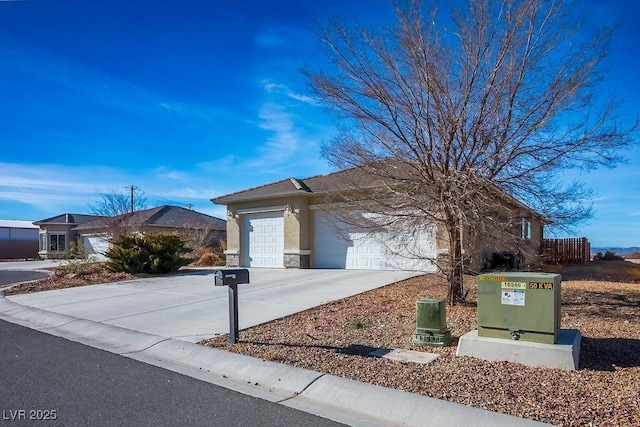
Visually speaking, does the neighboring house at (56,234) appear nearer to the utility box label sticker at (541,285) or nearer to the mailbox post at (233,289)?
the mailbox post at (233,289)

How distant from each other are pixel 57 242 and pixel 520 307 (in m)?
44.6

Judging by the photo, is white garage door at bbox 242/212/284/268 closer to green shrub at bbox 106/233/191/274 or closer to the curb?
green shrub at bbox 106/233/191/274

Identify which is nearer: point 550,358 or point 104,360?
point 550,358

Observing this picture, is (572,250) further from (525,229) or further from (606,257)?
(525,229)

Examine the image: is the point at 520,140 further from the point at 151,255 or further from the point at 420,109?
the point at 151,255

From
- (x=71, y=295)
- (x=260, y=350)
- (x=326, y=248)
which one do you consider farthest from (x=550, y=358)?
(x=326, y=248)

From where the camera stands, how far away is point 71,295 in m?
12.4

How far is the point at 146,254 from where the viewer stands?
17.9 m

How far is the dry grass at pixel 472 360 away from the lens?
4352 millimetres

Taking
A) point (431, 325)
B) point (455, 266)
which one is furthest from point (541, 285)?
point (455, 266)

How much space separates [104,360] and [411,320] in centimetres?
486

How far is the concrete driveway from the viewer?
8445 millimetres

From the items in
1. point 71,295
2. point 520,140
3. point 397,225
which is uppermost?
point 520,140

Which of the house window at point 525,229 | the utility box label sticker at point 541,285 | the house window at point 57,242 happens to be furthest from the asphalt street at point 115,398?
the house window at point 57,242
